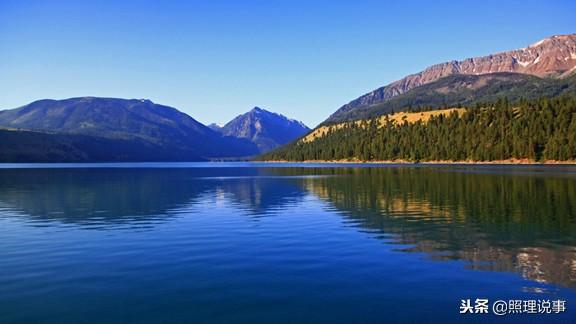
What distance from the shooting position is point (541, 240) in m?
36.5

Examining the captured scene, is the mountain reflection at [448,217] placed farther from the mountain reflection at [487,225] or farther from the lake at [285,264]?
the lake at [285,264]

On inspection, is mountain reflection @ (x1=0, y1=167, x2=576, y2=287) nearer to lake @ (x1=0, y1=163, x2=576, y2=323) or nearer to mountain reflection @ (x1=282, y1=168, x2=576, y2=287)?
mountain reflection @ (x1=282, y1=168, x2=576, y2=287)

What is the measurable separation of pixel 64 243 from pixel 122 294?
18936 millimetres

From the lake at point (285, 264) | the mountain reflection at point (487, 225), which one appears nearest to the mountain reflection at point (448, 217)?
the mountain reflection at point (487, 225)

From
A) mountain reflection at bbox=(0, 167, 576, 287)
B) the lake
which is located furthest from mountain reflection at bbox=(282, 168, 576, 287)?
the lake

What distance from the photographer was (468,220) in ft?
158

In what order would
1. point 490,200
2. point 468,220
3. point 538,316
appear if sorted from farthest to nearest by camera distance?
point 490,200 < point 468,220 < point 538,316

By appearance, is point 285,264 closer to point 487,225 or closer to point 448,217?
point 487,225

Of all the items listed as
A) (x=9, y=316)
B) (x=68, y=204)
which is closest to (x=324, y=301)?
(x=9, y=316)

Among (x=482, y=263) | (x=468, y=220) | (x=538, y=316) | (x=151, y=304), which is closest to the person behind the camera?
(x=538, y=316)

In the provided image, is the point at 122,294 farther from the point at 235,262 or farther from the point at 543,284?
the point at 543,284

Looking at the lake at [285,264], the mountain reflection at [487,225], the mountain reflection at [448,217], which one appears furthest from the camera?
the mountain reflection at [448,217]

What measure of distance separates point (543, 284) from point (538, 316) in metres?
5.44

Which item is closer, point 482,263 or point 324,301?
point 324,301
